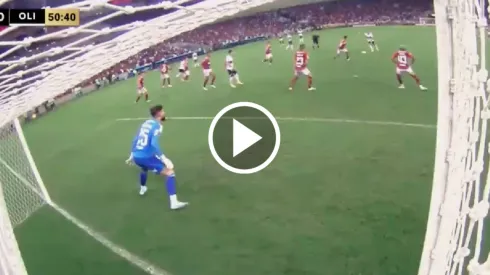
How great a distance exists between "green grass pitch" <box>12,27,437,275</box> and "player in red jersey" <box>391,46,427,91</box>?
0.02m

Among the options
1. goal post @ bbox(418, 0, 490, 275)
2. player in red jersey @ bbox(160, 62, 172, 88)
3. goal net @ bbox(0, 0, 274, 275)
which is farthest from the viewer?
player in red jersey @ bbox(160, 62, 172, 88)

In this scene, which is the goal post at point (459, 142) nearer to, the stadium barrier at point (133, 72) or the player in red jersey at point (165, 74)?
the stadium barrier at point (133, 72)

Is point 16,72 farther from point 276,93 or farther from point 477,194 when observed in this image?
point 477,194

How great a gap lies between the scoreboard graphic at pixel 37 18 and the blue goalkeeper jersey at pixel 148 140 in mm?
297

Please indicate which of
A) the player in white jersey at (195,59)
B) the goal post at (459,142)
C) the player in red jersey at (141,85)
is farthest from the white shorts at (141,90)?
the goal post at (459,142)

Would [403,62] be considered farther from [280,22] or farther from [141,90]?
[141,90]

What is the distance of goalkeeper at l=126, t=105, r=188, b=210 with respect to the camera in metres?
1.46

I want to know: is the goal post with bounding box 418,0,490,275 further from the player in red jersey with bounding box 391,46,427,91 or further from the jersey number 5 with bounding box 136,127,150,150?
the jersey number 5 with bounding box 136,127,150,150

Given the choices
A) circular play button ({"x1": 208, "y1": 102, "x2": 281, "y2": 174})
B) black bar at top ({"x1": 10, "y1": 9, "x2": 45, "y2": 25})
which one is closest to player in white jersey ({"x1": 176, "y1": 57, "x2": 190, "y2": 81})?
circular play button ({"x1": 208, "y1": 102, "x2": 281, "y2": 174})

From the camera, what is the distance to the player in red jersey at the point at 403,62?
1.42 meters

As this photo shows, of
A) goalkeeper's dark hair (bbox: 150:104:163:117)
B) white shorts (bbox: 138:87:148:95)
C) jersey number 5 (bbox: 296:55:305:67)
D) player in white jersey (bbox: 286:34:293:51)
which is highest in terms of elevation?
player in white jersey (bbox: 286:34:293:51)

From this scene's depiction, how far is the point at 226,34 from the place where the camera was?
4.81 ft

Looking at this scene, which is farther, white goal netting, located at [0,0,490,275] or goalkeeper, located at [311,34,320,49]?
goalkeeper, located at [311,34,320,49]

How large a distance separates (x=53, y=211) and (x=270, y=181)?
58 cm
